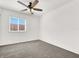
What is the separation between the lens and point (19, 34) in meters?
5.42

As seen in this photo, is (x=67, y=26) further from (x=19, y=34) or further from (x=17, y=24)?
(x=17, y=24)

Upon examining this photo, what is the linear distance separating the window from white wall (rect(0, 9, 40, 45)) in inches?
11.7

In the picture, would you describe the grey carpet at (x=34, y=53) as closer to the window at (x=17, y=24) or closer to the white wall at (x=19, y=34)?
the white wall at (x=19, y=34)

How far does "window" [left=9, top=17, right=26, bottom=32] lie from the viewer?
16.6 feet

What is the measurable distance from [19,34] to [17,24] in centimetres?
87

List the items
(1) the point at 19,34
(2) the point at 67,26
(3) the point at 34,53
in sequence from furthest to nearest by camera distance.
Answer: (1) the point at 19,34, (2) the point at 67,26, (3) the point at 34,53

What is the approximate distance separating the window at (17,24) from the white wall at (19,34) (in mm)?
297

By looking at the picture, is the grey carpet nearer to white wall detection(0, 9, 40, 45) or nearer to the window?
white wall detection(0, 9, 40, 45)

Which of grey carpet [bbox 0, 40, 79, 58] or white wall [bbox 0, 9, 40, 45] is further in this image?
white wall [bbox 0, 9, 40, 45]

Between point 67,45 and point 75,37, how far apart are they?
71cm

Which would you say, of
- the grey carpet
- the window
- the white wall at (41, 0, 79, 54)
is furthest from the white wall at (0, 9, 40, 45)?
the white wall at (41, 0, 79, 54)

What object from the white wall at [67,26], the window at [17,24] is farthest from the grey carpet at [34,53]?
the window at [17,24]

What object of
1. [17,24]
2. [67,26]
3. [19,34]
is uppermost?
[17,24]

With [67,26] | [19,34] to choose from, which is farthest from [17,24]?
[67,26]
